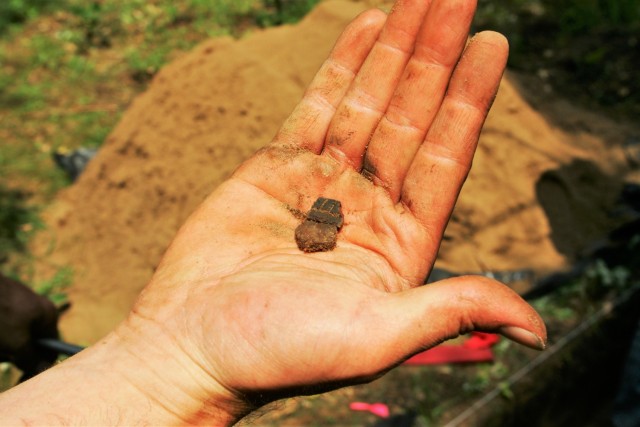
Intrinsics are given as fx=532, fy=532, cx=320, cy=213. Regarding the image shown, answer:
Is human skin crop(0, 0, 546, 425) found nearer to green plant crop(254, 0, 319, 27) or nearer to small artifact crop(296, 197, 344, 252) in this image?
small artifact crop(296, 197, 344, 252)

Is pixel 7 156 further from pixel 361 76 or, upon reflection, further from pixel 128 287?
pixel 361 76

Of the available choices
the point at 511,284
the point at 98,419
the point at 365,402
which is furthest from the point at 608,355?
the point at 98,419

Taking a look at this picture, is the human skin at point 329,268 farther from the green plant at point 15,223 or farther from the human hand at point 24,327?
the green plant at point 15,223

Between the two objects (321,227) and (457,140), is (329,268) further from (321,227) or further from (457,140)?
(457,140)

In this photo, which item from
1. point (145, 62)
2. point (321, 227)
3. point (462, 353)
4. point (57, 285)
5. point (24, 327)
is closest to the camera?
point (321, 227)

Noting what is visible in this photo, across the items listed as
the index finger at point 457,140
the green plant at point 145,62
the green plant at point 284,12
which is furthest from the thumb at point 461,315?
the green plant at point 145,62

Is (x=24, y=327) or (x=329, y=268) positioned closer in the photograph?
(x=329, y=268)

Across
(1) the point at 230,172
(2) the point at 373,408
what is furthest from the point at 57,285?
(2) the point at 373,408
